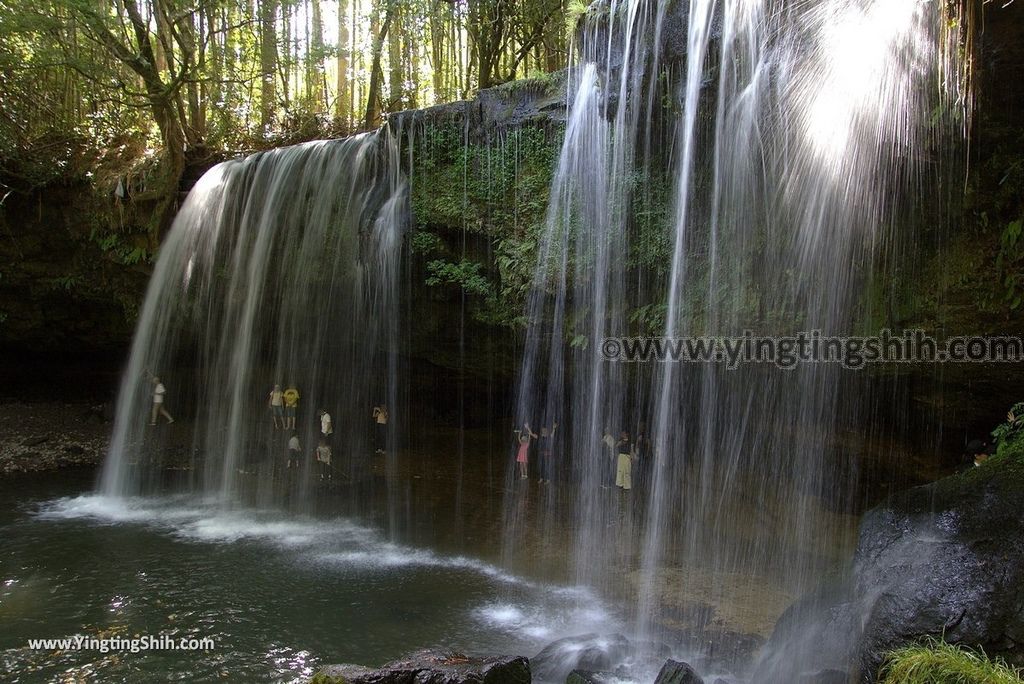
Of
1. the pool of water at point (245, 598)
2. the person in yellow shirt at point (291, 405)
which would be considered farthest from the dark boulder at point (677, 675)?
the person in yellow shirt at point (291, 405)

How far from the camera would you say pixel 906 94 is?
6555 millimetres

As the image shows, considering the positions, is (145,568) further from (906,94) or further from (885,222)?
(906,94)

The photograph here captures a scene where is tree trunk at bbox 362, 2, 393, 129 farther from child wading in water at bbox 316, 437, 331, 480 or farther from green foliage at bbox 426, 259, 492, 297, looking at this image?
child wading in water at bbox 316, 437, 331, 480

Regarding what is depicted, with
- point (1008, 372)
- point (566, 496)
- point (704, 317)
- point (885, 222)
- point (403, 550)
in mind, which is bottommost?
point (403, 550)

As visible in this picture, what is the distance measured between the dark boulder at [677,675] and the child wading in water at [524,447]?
205 inches

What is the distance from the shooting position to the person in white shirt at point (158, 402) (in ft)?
47.1

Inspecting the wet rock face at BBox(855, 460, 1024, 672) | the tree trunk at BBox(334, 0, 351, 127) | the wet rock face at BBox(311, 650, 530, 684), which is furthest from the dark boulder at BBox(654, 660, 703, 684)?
the tree trunk at BBox(334, 0, 351, 127)

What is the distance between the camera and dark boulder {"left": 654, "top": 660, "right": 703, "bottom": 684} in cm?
579

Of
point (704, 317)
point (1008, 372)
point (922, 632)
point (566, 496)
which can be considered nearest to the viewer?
point (922, 632)

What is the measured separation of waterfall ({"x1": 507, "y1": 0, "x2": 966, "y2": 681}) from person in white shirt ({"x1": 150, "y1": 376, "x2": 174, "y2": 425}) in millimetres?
8794

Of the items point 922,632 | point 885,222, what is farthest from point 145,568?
point 885,222

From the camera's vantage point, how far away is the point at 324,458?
44.6ft

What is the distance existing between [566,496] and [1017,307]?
6.90 metres

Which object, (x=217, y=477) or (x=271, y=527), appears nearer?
(x=271, y=527)
